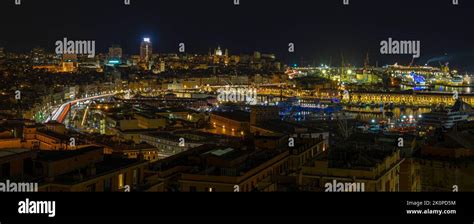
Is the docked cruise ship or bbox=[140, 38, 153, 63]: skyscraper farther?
bbox=[140, 38, 153, 63]: skyscraper

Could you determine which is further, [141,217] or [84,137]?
[84,137]

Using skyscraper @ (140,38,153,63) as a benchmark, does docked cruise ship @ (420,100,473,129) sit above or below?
below

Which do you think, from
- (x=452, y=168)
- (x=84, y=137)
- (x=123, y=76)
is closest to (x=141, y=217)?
(x=452, y=168)

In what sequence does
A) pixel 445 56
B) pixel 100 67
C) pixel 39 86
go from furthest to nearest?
1. pixel 445 56
2. pixel 100 67
3. pixel 39 86

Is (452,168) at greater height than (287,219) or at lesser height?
lesser

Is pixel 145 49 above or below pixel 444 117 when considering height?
above

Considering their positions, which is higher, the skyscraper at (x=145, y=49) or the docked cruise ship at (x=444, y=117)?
the skyscraper at (x=145, y=49)

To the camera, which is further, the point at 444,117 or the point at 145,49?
the point at 145,49

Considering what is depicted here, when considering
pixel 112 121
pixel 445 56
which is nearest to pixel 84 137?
pixel 112 121

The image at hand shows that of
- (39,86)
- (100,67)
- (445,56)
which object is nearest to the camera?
(39,86)

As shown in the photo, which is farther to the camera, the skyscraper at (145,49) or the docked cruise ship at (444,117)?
the skyscraper at (145,49)

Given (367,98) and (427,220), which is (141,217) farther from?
(367,98)
